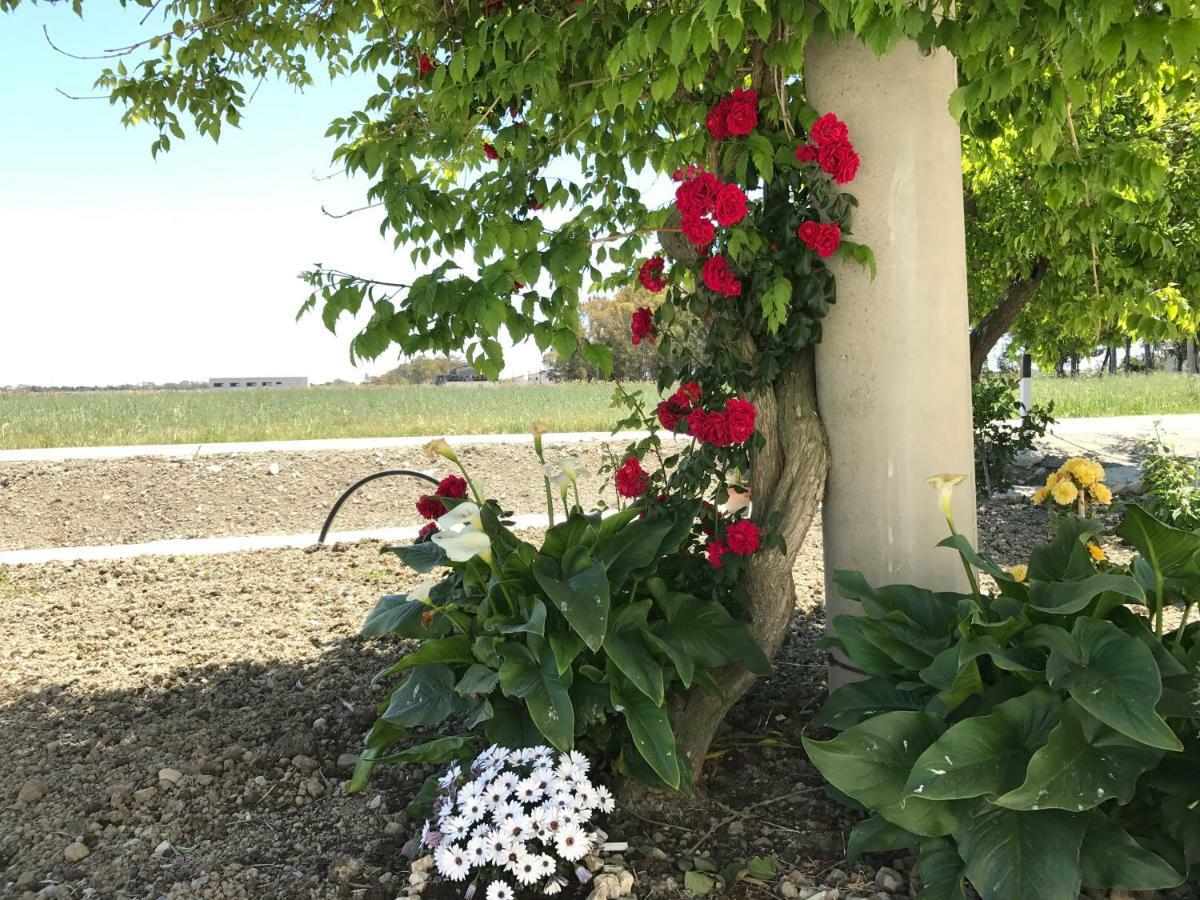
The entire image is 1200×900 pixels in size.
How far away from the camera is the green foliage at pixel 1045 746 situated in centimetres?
186

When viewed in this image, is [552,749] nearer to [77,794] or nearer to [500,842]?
[500,842]

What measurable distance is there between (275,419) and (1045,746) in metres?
14.4

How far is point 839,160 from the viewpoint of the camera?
2.62 metres

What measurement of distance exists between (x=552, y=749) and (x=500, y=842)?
0.91 feet

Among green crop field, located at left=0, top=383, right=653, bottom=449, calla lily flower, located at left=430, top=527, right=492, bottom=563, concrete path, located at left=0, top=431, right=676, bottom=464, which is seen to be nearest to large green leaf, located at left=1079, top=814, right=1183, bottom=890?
calla lily flower, located at left=430, top=527, right=492, bottom=563

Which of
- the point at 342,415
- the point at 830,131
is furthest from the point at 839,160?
the point at 342,415

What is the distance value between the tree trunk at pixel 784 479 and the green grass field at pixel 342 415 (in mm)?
7343

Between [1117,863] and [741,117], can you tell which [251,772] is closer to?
[1117,863]

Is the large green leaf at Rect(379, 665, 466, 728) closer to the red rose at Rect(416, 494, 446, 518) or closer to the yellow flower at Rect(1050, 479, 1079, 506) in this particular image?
the red rose at Rect(416, 494, 446, 518)

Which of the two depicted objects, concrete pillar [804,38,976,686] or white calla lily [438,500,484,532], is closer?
white calla lily [438,500,484,532]

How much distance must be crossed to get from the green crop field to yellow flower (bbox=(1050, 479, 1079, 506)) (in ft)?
22.5

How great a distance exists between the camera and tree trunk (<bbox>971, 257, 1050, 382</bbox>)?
259 inches

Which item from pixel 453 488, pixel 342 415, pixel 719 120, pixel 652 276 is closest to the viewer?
pixel 719 120

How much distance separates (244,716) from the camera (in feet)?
11.0
